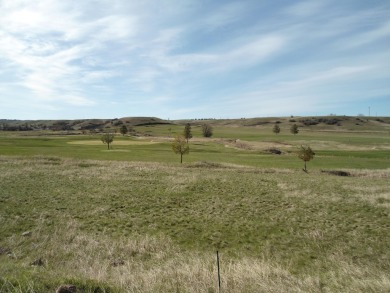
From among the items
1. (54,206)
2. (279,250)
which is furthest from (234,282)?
(54,206)

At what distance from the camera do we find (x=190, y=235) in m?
18.0

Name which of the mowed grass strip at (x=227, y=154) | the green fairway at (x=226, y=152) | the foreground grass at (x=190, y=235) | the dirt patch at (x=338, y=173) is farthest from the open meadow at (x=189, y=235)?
the green fairway at (x=226, y=152)

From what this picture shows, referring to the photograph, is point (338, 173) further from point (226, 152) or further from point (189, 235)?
point (189, 235)

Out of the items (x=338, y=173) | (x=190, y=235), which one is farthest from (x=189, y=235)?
(x=338, y=173)

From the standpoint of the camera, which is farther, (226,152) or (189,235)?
(226,152)

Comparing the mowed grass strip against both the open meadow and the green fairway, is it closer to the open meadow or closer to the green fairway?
the green fairway

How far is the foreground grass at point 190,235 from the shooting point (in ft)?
31.2

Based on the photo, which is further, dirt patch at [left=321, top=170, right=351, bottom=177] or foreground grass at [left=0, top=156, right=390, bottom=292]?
dirt patch at [left=321, top=170, right=351, bottom=177]

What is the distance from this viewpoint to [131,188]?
2895 cm

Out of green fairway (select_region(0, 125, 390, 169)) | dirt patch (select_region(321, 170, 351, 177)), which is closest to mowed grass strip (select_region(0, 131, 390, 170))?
green fairway (select_region(0, 125, 390, 169))

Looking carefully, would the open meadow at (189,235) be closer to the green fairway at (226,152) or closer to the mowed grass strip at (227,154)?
the mowed grass strip at (227,154)

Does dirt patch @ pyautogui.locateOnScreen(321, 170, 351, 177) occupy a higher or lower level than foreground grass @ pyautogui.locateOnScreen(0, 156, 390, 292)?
lower

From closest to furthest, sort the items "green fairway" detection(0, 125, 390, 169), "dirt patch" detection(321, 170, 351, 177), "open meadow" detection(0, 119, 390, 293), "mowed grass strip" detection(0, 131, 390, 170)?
1. "open meadow" detection(0, 119, 390, 293)
2. "dirt patch" detection(321, 170, 351, 177)
3. "mowed grass strip" detection(0, 131, 390, 170)
4. "green fairway" detection(0, 125, 390, 169)

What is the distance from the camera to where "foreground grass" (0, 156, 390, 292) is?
9516mm
